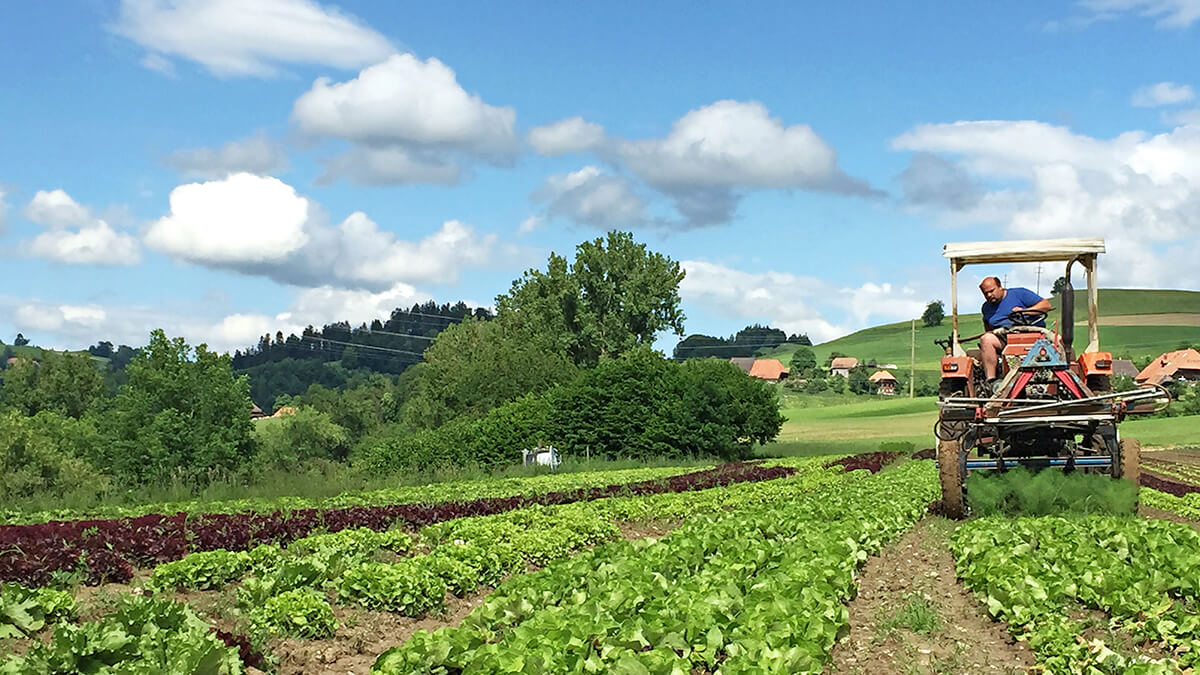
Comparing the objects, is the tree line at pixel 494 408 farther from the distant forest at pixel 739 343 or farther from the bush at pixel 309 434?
the distant forest at pixel 739 343

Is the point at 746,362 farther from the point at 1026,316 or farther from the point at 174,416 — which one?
the point at 1026,316

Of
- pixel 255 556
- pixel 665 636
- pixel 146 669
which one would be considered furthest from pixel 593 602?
pixel 255 556

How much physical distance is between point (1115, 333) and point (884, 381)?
26.5 meters

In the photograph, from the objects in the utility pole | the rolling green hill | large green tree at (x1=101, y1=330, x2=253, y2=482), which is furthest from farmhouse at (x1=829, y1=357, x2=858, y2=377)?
large green tree at (x1=101, y1=330, x2=253, y2=482)

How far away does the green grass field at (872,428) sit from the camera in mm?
64938

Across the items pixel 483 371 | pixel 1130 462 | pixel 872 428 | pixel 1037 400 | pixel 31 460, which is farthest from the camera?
pixel 872 428

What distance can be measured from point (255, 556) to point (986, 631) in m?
6.44

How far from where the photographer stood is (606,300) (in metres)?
78.5

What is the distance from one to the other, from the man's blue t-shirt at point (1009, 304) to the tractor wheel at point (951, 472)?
186 centimetres

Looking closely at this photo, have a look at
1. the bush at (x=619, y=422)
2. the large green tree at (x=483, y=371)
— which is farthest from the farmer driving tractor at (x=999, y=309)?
the large green tree at (x=483, y=371)

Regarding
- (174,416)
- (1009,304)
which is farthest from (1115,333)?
(1009,304)

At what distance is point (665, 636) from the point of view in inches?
267

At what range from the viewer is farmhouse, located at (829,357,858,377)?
135312 mm

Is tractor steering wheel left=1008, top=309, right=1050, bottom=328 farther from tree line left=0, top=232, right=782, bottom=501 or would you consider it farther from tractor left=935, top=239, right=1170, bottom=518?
tree line left=0, top=232, right=782, bottom=501
